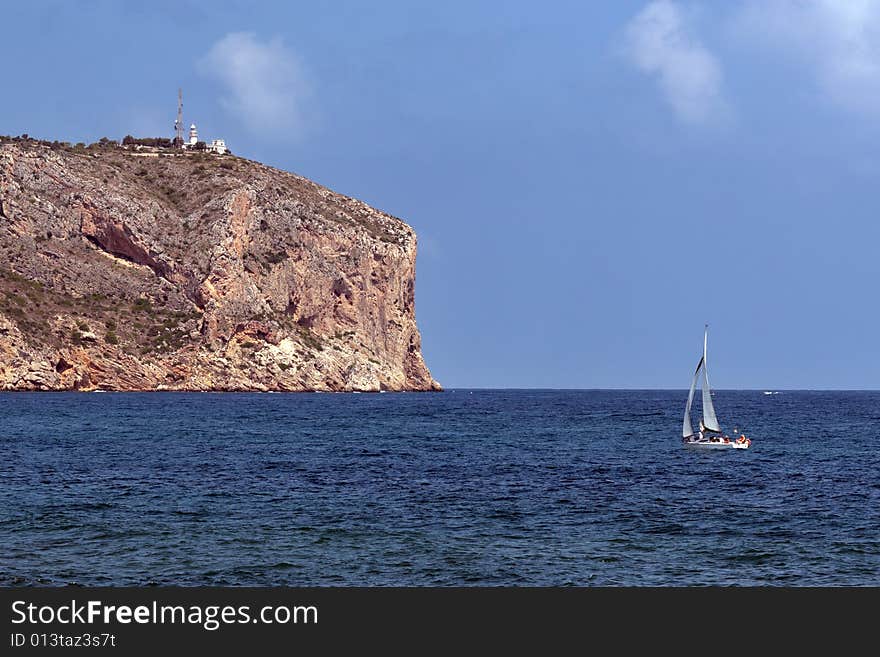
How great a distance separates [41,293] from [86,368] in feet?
46.4

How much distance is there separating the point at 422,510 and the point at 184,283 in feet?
428

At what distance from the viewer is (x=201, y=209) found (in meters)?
171

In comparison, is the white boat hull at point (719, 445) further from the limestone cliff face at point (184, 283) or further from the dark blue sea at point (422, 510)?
the limestone cliff face at point (184, 283)

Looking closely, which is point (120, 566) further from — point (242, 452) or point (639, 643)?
point (242, 452)

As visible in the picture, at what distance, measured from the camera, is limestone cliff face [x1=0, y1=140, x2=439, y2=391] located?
145375 mm

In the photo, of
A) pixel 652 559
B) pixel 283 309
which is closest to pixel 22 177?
pixel 283 309

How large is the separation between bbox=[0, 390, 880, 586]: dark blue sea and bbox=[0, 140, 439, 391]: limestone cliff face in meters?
73.8

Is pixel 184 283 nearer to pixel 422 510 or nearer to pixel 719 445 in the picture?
pixel 719 445

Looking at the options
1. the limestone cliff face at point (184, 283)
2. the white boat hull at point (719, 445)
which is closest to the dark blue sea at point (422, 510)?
the white boat hull at point (719, 445)

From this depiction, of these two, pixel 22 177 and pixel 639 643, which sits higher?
pixel 22 177

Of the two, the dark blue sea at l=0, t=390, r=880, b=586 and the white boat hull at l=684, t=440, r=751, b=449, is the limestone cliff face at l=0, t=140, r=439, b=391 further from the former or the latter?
the white boat hull at l=684, t=440, r=751, b=449

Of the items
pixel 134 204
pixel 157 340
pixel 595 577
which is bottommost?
→ pixel 595 577

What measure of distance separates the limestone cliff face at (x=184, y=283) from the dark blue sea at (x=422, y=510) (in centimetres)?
7380

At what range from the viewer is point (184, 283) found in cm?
16112
